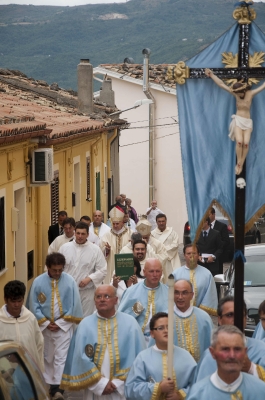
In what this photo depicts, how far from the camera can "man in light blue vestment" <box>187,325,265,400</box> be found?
549cm

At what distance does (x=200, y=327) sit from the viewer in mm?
8516

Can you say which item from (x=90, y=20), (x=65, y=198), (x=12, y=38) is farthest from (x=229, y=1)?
(x=65, y=198)

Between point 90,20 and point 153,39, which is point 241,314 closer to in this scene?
point 153,39

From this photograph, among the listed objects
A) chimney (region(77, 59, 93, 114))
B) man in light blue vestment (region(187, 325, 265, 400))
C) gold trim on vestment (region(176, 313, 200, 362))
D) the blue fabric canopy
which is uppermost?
chimney (region(77, 59, 93, 114))

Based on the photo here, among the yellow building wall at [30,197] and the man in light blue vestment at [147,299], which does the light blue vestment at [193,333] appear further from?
the yellow building wall at [30,197]

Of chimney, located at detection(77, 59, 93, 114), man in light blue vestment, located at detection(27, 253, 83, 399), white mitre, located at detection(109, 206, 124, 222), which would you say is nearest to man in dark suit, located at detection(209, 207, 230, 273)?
white mitre, located at detection(109, 206, 124, 222)

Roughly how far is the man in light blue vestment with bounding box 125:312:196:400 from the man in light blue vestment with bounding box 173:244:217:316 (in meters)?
3.28

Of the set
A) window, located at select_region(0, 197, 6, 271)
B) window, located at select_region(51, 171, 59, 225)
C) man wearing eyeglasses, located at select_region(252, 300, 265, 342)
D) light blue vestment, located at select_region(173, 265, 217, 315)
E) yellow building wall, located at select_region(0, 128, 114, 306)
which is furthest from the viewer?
window, located at select_region(51, 171, 59, 225)

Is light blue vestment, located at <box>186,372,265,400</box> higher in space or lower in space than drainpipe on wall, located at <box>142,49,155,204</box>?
lower

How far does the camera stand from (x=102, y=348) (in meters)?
8.09

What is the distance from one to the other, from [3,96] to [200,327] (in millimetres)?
9960

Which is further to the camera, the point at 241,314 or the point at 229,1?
the point at 229,1

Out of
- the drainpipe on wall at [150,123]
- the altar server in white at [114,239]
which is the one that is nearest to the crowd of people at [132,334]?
the altar server in white at [114,239]

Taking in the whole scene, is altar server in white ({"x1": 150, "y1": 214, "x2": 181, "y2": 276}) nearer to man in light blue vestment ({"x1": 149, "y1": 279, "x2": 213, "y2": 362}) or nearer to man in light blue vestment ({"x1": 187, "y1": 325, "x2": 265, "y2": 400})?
man in light blue vestment ({"x1": 149, "y1": 279, "x2": 213, "y2": 362})
